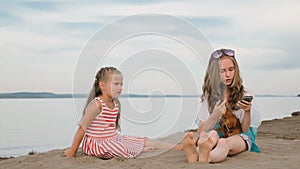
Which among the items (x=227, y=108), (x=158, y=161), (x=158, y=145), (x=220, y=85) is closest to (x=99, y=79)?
(x=158, y=145)

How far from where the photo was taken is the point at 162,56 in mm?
5078

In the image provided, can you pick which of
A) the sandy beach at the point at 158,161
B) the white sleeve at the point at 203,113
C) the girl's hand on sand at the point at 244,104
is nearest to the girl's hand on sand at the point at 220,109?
the girl's hand on sand at the point at 244,104

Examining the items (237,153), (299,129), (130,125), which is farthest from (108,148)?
(299,129)

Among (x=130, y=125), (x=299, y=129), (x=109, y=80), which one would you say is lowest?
(x=299, y=129)

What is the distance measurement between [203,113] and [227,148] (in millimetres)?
552

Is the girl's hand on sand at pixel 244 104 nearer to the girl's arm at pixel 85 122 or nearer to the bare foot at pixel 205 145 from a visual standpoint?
the bare foot at pixel 205 145

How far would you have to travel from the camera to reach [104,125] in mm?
5676

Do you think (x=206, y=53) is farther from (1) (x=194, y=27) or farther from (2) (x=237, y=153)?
(2) (x=237, y=153)

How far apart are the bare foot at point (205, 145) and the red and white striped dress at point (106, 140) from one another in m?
1.03

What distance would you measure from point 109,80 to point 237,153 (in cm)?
176

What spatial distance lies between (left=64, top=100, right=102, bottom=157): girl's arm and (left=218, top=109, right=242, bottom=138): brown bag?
1.49 m

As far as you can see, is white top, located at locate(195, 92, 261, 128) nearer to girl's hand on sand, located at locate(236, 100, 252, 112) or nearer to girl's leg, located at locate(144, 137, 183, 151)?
girl's hand on sand, located at locate(236, 100, 252, 112)

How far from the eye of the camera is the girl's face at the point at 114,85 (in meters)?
5.68

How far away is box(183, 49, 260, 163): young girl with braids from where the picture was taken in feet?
16.9
